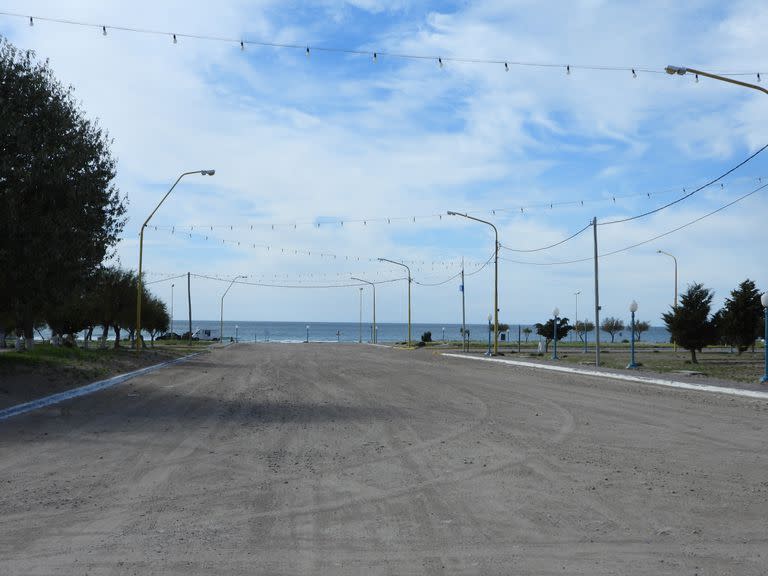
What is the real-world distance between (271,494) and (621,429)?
292 inches

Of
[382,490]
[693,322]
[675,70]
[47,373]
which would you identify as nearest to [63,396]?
[47,373]

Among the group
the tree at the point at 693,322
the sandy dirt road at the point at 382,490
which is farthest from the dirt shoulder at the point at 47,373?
the tree at the point at 693,322

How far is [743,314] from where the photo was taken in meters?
42.1

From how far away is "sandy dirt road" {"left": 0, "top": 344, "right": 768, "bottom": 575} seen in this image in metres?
5.82

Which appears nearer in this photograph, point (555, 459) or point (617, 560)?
point (617, 560)

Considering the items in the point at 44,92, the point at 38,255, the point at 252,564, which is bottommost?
the point at 252,564

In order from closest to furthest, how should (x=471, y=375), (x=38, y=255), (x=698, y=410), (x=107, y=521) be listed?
(x=107, y=521), (x=698, y=410), (x=38, y=255), (x=471, y=375)

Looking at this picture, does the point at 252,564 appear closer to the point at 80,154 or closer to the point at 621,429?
the point at 621,429

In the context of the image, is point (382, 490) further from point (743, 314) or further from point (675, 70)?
point (743, 314)

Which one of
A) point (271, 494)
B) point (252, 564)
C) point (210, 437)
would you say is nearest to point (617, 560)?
point (252, 564)

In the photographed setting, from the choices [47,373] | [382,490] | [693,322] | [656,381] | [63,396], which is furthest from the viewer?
[693,322]

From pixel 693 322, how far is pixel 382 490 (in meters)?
36.8

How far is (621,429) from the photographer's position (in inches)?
519

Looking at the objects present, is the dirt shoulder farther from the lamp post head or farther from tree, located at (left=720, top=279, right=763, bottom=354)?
tree, located at (left=720, top=279, right=763, bottom=354)
